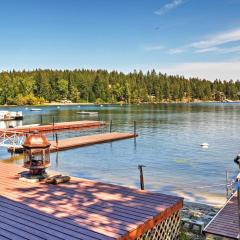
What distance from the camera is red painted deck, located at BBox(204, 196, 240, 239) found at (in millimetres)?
9424

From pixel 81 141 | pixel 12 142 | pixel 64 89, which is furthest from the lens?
pixel 64 89

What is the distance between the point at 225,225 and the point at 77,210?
188 inches

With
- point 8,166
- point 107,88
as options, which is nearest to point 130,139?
point 8,166

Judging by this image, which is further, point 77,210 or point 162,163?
point 162,163

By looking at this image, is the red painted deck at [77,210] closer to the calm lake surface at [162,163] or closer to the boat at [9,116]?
the calm lake surface at [162,163]

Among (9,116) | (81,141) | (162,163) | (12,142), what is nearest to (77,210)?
(162,163)

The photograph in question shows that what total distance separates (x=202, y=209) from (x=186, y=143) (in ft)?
80.5

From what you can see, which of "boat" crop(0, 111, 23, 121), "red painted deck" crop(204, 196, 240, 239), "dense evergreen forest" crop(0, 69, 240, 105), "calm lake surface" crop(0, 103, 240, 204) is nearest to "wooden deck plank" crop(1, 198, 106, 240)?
"red painted deck" crop(204, 196, 240, 239)

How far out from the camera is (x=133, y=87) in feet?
651

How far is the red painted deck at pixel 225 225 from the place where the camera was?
30.9 ft

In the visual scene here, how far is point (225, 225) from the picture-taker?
32.9 ft

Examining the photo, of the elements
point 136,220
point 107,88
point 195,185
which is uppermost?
point 107,88

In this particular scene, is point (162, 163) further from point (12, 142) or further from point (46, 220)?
point (46, 220)

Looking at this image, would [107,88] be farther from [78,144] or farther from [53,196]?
[53,196]
